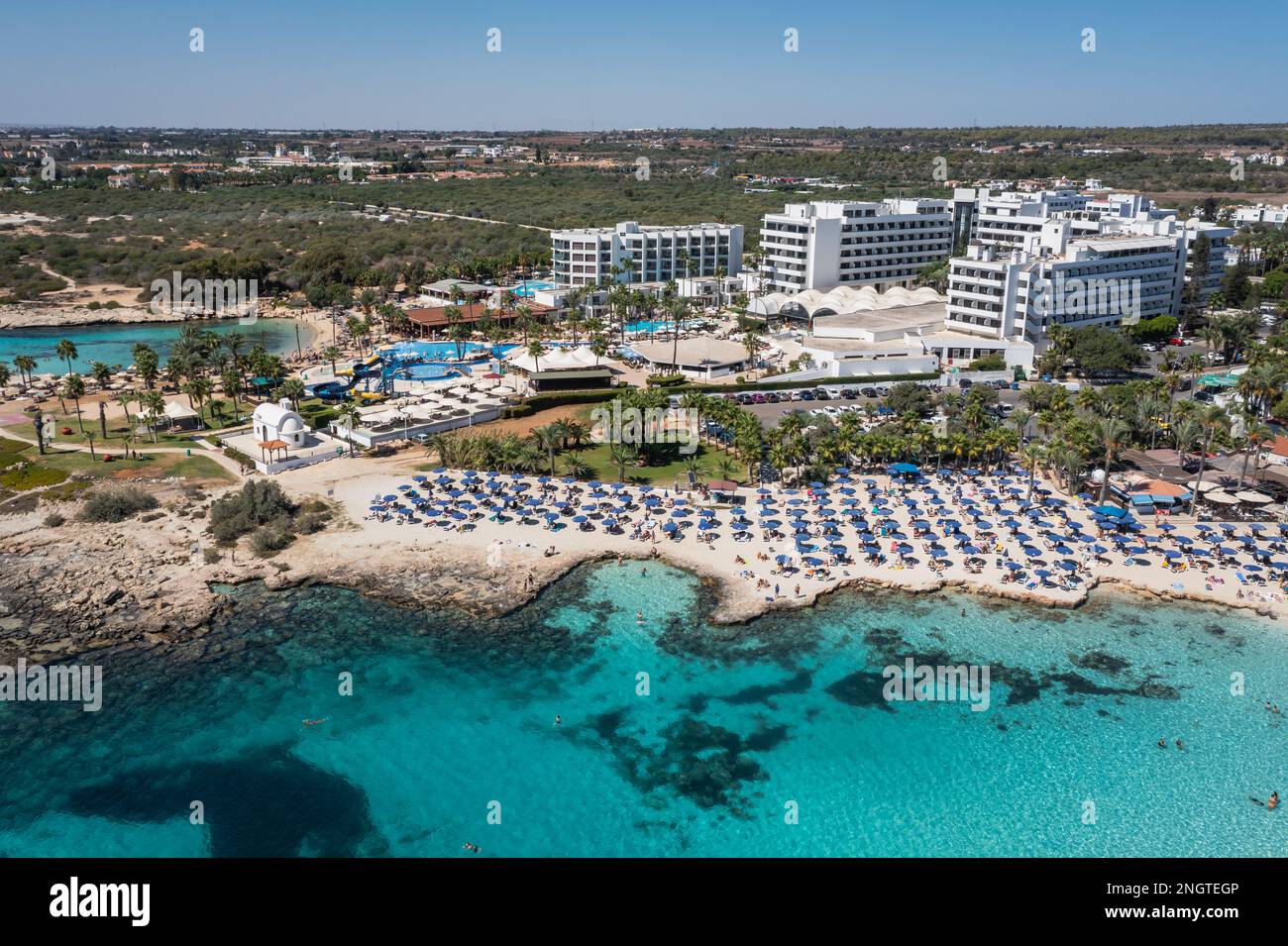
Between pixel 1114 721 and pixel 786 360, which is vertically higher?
pixel 786 360

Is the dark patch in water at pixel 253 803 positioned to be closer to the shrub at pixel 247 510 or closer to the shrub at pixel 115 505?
the shrub at pixel 247 510

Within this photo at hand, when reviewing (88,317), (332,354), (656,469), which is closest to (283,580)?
(656,469)

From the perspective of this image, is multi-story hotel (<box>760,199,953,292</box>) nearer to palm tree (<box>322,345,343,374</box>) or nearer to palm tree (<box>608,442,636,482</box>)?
palm tree (<box>322,345,343,374</box>)

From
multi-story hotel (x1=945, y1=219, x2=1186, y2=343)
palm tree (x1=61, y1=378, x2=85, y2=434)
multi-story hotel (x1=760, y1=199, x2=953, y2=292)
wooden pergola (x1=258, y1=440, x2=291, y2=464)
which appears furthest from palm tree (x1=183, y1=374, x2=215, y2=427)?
multi-story hotel (x1=945, y1=219, x2=1186, y2=343)

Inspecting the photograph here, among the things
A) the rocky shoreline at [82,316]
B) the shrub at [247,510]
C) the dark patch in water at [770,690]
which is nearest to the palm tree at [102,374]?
the shrub at [247,510]

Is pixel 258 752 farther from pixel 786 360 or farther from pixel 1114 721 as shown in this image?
pixel 786 360

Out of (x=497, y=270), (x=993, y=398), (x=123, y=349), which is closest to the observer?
(x=993, y=398)
